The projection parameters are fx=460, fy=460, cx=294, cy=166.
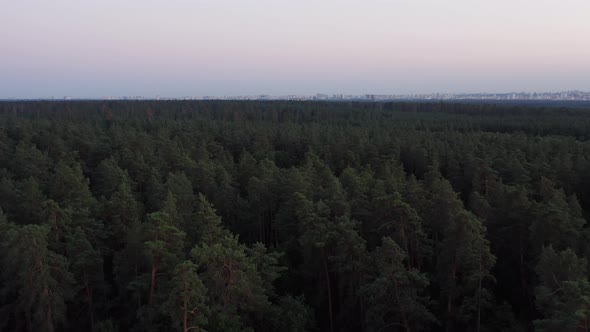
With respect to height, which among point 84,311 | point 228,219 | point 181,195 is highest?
point 181,195

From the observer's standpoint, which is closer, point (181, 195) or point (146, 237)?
point (146, 237)

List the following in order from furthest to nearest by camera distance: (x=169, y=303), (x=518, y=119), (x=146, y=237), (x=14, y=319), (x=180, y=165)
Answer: (x=518, y=119) < (x=180, y=165) < (x=14, y=319) < (x=146, y=237) < (x=169, y=303)

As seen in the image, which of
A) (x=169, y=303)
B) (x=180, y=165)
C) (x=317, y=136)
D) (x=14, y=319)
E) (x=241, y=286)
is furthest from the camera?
(x=317, y=136)

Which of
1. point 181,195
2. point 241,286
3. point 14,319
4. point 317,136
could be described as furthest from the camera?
point 317,136

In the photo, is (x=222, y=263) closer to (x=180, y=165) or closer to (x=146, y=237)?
(x=146, y=237)

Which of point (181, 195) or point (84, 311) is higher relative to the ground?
point (181, 195)

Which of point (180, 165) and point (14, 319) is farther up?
point (180, 165)

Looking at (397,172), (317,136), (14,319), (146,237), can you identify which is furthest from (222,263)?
(317,136)

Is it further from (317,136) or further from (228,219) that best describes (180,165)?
(317,136)

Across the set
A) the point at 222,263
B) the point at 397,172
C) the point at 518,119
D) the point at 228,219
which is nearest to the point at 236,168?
the point at 228,219
